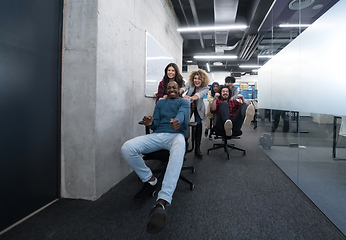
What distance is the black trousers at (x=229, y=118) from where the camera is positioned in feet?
8.53

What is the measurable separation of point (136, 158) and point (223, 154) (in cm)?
191

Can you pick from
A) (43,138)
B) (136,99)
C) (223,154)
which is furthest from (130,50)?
(223,154)

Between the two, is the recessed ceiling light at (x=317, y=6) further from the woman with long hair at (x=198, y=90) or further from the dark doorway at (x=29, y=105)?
the dark doorway at (x=29, y=105)

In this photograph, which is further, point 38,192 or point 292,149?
point 292,149

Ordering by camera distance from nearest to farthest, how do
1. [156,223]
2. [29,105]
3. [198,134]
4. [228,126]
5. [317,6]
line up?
[156,223], [29,105], [317,6], [228,126], [198,134]

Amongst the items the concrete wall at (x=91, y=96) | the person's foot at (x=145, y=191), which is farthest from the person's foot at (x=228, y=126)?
the concrete wall at (x=91, y=96)

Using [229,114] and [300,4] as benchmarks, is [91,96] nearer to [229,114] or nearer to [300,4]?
[229,114]

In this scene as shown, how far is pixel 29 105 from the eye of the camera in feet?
4.02

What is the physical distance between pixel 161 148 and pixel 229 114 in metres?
1.50

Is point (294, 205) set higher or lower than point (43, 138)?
lower

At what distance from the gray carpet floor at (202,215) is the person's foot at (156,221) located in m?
0.13

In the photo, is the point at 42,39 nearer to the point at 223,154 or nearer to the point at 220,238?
the point at 220,238

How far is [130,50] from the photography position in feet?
6.45

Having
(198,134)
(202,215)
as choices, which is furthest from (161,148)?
(198,134)
